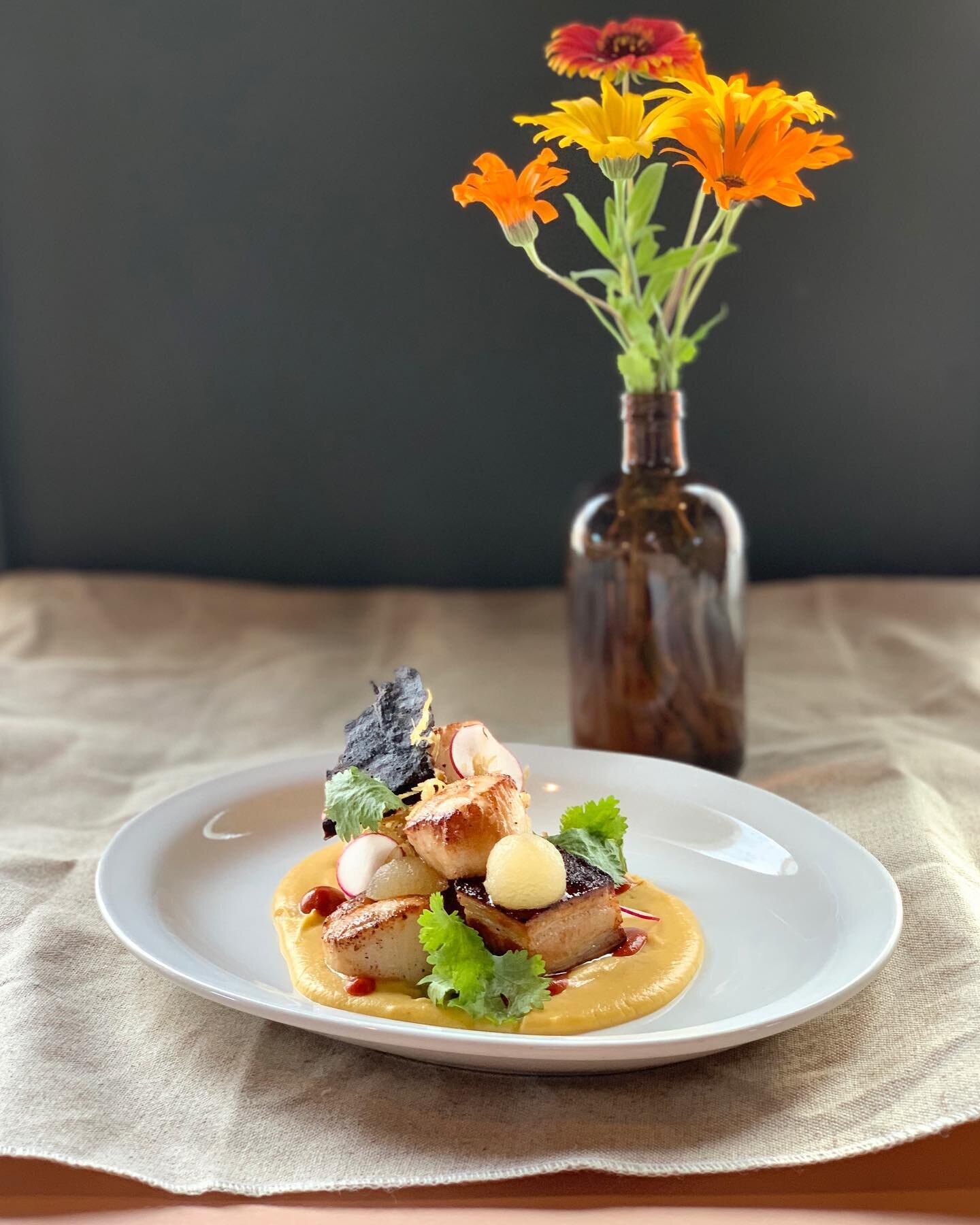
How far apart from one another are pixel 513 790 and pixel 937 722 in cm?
120

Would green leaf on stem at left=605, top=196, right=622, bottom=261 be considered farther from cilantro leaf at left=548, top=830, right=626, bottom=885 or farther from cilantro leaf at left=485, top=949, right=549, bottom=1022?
cilantro leaf at left=485, top=949, right=549, bottom=1022

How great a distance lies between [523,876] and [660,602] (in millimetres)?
706

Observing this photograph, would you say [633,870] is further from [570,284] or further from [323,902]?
[570,284]

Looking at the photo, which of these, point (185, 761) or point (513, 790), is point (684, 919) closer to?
point (513, 790)

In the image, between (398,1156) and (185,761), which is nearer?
(398,1156)

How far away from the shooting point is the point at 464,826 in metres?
1.27

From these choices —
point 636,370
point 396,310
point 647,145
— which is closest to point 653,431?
point 636,370

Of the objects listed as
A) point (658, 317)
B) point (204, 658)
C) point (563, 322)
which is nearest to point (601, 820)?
point (658, 317)

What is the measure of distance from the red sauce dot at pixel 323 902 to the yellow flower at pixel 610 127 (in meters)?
0.95

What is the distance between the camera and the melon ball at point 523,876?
1.23m

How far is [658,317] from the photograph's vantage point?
1789 mm

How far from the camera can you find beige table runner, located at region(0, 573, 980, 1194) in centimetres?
108

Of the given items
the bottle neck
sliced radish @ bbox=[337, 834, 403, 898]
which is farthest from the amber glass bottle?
sliced radish @ bbox=[337, 834, 403, 898]

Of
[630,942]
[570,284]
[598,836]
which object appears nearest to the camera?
[630,942]
